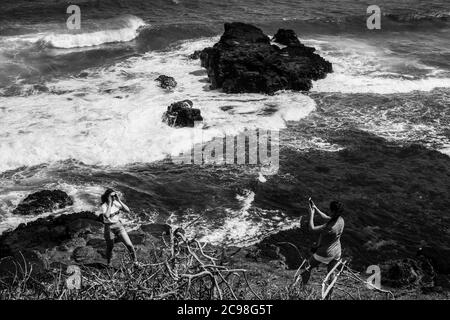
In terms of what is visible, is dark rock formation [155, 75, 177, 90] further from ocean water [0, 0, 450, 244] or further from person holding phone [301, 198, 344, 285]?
person holding phone [301, 198, 344, 285]

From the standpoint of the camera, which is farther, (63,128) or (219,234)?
(63,128)

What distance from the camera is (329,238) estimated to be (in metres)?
8.39

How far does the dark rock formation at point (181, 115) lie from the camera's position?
1803 cm

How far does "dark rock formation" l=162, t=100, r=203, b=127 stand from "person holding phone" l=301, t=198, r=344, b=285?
10182 millimetres

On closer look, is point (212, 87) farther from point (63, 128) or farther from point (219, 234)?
point (219, 234)

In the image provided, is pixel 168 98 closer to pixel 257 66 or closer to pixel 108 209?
pixel 257 66

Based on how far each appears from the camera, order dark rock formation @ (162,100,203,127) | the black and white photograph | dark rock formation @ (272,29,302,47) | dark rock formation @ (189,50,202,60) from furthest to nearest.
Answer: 1. dark rock formation @ (189,50,202,60)
2. dark rock formation @ (272,29,302,47)
3. dark rock formation @ (162,100,203,127)
4. the black and white photograph

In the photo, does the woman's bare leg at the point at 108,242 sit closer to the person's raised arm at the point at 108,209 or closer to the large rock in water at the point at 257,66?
the person's raised arm at the point at 108,209

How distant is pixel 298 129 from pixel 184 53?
1239cm

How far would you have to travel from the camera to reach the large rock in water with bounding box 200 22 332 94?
2186 cm

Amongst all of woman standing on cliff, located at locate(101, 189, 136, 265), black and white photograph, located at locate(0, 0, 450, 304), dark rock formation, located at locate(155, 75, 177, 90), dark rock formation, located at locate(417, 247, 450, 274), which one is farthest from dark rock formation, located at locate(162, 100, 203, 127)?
dark rock formation, located at locate(417, 247, 450, 274)

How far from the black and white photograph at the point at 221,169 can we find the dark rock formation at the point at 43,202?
0.16 ft
